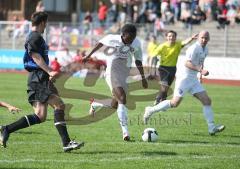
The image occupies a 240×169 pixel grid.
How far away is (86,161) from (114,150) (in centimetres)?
123

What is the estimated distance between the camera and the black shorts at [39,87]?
1113 centimetres

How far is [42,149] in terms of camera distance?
37.7 feet

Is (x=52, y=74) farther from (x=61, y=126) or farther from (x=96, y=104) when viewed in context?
(x=96, y=104)

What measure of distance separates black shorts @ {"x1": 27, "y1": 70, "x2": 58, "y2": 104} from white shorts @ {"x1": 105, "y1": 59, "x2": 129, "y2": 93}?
7.23 ft

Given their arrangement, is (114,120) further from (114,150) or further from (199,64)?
(114,150)

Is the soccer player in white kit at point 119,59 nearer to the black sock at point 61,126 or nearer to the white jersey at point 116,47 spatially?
the white jersey at point 116,47

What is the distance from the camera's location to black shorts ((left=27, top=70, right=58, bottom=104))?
36.5 ft

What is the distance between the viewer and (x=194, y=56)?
14.1m

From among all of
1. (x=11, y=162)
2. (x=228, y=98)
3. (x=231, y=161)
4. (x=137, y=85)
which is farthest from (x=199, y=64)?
(x=137, y=85)

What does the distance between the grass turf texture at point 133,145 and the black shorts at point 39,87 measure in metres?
0.87

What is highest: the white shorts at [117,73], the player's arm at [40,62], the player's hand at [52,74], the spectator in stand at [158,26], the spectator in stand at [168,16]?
the player's arm at [40,62]

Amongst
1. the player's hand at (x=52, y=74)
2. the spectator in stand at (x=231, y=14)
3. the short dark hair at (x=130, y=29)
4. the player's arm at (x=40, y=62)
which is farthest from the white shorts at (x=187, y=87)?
the spectator in stand at (x=231, y=14)

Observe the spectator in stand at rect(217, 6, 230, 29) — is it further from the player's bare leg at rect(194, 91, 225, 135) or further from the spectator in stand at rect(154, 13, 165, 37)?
the player's bare leg at rect(194, 91, 225, 135)

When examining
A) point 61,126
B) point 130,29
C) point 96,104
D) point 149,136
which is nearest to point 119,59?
point 130,29
